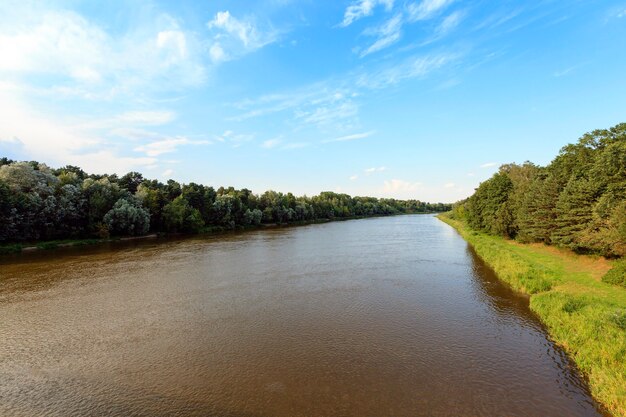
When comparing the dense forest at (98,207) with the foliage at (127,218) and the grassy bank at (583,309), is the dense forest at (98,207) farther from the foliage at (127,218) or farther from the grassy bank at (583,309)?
the grassy bank at (583,309)

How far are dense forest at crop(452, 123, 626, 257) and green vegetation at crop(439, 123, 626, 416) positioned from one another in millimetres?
78

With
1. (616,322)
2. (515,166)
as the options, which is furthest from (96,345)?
(515,166)

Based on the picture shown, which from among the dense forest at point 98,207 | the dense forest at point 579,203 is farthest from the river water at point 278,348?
the dense forest at point 98,207

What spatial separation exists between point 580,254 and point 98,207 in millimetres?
68511

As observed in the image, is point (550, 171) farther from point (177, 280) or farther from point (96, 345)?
point (96, 345)

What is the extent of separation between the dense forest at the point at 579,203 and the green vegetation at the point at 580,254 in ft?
0.26

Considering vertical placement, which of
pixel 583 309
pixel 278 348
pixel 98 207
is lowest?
pixel 278 348

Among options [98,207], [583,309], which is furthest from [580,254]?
[98,207]

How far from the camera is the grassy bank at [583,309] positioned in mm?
11382

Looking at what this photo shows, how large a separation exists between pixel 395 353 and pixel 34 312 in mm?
22465

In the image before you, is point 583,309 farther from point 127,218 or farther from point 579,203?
point 127,218

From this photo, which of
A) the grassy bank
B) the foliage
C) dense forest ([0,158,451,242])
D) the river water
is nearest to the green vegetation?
the grassy bank

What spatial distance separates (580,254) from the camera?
2973 centimetres

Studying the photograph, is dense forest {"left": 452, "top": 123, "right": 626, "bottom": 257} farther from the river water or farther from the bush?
the river water
